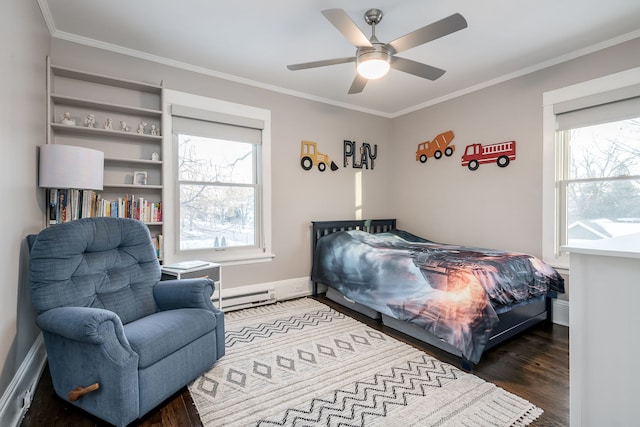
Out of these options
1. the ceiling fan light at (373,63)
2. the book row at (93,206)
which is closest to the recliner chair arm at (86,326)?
the book row at (93,206)

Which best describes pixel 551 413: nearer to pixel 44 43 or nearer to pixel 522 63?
pixel 522 63

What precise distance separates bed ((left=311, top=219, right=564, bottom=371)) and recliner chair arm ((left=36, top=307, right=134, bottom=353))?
1950 mm

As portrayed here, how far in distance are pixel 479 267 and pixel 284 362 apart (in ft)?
5.26

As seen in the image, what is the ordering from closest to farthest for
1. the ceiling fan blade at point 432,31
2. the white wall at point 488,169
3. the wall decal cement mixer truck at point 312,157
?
the ceiling fan blade at point 432,31
the white wall at point 488,169
the wall decal cement mixer truck at point 312,157

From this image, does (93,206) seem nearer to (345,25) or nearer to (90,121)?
(90,121)

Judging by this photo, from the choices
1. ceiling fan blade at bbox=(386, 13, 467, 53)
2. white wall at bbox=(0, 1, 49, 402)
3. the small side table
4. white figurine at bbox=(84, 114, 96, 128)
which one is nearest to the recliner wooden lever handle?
white wall at bbox=(0, 1, 49, 402)

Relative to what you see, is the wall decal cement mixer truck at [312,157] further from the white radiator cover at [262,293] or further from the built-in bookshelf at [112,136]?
the built-in bookshelf at [112,136]

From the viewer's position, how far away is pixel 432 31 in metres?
1.96

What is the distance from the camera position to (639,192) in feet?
8.86

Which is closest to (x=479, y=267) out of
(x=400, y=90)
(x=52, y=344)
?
(x=400, y=90)

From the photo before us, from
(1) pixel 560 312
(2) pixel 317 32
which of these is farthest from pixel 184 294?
(1) pixel 560 312

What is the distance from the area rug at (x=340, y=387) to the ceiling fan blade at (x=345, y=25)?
7.36 feet

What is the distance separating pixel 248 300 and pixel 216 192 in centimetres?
127

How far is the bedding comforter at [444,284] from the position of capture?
84.2 inches
